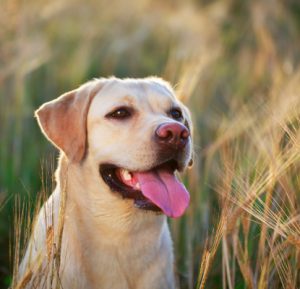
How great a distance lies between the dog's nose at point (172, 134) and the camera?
3453mm

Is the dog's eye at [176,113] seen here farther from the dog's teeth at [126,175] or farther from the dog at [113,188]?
the dog's teeth at [126,175]

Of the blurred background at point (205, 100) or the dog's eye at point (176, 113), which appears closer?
the blurred background at point (205, 100)

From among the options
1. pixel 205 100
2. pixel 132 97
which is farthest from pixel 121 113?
pixel 205 100

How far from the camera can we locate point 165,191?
356 cm

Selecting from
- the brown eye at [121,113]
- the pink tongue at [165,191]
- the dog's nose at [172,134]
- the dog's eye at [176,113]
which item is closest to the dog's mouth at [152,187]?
the pink tongue at [165,191]

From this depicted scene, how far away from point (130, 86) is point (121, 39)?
6036 millimetres

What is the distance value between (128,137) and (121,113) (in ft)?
0.72

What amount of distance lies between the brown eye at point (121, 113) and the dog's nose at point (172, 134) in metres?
0.36

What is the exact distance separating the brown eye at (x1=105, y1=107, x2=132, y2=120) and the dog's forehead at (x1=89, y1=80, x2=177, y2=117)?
0.09 feet

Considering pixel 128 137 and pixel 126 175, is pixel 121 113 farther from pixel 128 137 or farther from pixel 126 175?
pixel 126 175

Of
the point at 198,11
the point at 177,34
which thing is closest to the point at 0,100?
the point at 177,34

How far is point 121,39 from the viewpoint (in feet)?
32.5

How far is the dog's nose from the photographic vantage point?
11.3 ft

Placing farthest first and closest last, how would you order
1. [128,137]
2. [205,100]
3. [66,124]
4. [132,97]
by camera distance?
[205,100] → [132,97] → [66,124] → [128,137]
